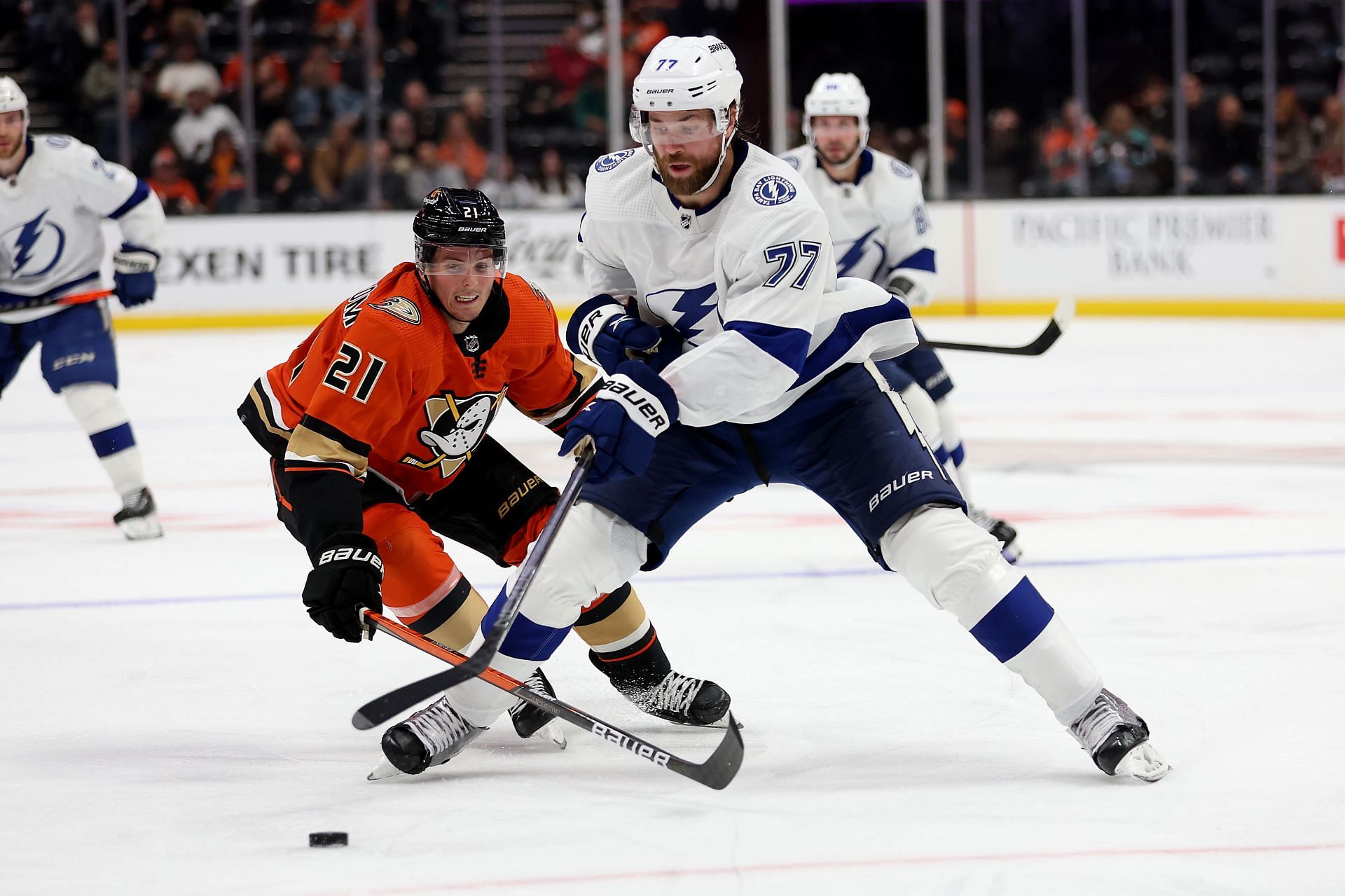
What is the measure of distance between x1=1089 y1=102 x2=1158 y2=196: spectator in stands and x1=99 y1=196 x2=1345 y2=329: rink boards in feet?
2.01

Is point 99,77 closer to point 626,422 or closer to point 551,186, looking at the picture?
point 551,186

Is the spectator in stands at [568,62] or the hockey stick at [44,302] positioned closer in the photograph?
the hockey stick at [44,302]

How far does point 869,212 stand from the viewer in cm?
449

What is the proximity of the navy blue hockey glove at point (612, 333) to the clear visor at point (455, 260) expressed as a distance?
159 millimetres

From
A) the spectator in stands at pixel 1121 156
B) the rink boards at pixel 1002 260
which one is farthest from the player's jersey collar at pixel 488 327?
the spectator in stands at pixel 1121 156

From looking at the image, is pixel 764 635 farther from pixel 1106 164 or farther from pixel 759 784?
pixel 1106 164

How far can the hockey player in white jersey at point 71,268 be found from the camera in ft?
15.3

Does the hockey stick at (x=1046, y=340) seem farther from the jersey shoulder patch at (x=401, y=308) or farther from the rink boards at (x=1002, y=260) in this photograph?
the rink boards at (x=1002, y=260)

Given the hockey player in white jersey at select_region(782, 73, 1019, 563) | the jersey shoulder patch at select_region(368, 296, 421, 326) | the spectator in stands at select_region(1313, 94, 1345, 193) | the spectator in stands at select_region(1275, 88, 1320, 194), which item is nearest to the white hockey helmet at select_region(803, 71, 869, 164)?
the hockey player in white jersey at select_region(782, 73, 1019, 563)

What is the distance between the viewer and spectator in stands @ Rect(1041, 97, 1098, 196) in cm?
1098

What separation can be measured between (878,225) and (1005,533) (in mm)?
902

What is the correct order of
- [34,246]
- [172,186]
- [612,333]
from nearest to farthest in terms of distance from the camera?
[612,333] < [34,246] < [172,186]

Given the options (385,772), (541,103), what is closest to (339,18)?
(541,103)

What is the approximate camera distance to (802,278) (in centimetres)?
240
